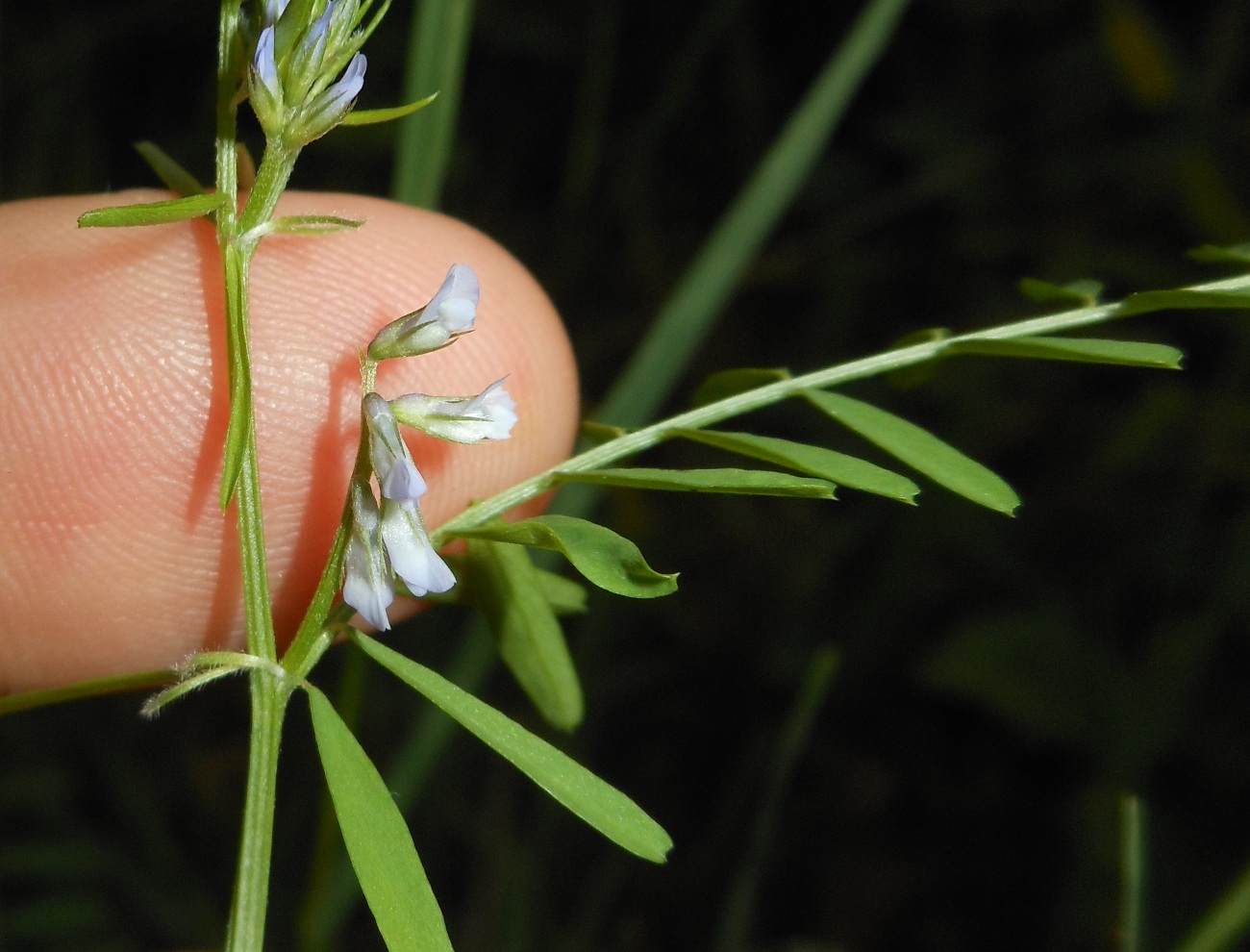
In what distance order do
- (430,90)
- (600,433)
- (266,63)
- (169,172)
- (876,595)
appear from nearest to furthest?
(266,63)
(169,172)
(600,433)
(430,90)
(876,595)

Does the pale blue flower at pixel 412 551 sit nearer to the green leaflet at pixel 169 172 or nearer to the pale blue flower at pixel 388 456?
the pale blue flower at pixel 388 456

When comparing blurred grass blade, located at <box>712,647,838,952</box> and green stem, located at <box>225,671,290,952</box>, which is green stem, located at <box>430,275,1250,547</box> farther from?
blurred grass blade, located at <box>712,647,838,952</box>

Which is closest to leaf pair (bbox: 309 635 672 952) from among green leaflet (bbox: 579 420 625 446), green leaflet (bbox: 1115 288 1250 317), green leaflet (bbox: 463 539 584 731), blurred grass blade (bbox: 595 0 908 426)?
green leaflet (bbox: 463 539 584 731)

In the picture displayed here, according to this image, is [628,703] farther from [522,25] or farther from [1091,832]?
[522,25]

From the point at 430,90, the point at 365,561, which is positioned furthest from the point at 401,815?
the point at 430,90

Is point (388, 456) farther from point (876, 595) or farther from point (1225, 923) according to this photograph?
point (876, 595)

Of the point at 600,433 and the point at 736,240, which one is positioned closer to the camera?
the point at 600,433
